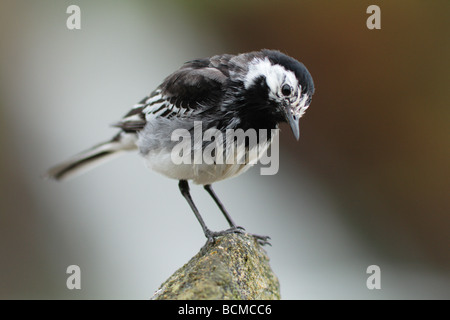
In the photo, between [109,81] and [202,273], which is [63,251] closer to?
[109,81]

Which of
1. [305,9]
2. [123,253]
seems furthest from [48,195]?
[305,9]

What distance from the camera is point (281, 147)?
29.7ft

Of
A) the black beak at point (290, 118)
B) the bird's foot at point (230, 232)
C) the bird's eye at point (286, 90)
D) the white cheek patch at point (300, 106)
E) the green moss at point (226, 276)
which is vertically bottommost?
the green moss at point (226, 276)

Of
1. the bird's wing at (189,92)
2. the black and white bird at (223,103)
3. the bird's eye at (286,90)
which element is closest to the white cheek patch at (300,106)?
the black and white bird at (223,103)

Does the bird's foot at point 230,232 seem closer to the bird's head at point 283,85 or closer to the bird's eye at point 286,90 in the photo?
the bird's head at point 283,85

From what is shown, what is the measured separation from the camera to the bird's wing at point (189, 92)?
173 inches

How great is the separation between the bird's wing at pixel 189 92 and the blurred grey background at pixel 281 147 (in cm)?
295

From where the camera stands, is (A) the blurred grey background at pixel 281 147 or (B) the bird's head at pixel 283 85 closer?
(B) the bird's head at pixel 283 85

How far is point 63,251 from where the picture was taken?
7609mm

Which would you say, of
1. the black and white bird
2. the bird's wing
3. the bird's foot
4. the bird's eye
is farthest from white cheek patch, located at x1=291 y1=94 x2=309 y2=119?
the bird's foot

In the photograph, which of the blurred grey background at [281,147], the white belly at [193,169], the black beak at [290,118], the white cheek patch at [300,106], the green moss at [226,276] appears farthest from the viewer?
the blurred grey background at [281,147]

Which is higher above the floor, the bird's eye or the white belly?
the bird's eye

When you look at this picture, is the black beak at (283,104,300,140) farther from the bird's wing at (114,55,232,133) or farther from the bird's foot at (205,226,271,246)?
the bird's foot at (205,226,271,246)

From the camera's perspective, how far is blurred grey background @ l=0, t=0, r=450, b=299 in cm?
757
